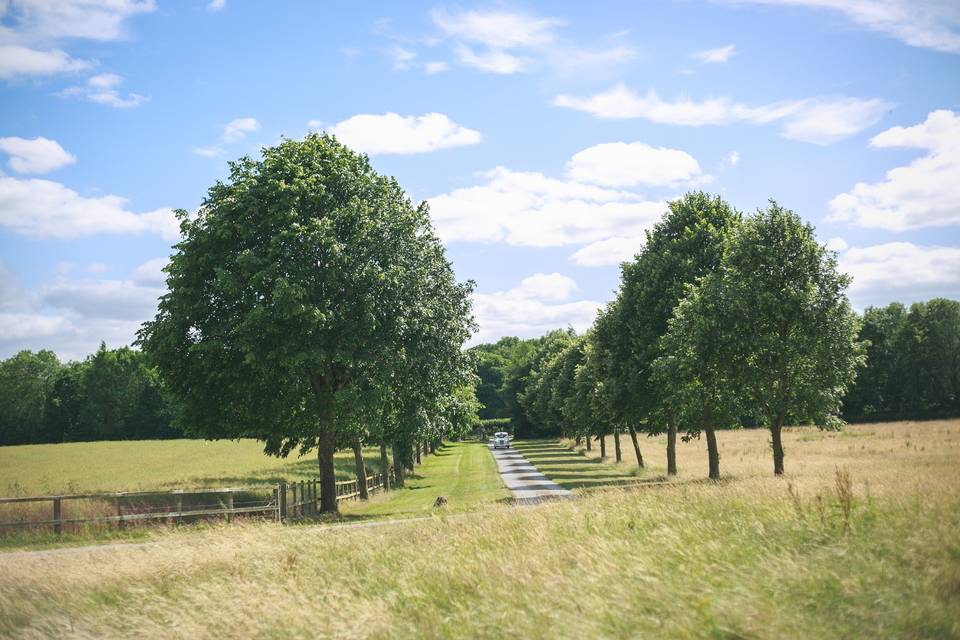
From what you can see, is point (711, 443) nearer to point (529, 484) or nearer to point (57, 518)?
point (529, 484)

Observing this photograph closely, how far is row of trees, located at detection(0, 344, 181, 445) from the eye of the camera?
120 m

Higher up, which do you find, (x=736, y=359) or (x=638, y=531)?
(x=736, y=359)

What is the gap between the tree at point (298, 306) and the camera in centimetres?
2636

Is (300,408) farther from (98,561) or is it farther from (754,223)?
(754,223)

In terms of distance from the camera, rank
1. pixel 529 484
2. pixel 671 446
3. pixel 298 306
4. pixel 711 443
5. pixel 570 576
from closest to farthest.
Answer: pixel 570 576, pixel 298 306, pixel 711 443, pixel 529 484, pixel 671 446

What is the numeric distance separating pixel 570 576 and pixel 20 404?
13065 cm

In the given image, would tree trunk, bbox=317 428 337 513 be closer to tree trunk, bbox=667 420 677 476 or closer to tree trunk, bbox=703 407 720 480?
tree trunk, bbox=703 407 720 480

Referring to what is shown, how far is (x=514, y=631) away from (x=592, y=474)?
128 feet

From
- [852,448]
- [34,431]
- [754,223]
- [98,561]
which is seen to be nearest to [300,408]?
[98,561]

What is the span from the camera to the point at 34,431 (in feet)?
400

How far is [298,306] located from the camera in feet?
82.1

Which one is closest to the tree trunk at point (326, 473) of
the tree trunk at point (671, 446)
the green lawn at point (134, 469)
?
the green lawn at point (134, 469)

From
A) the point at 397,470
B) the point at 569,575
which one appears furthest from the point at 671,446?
the point at 569,575

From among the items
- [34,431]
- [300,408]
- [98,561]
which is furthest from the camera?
[34,431]
